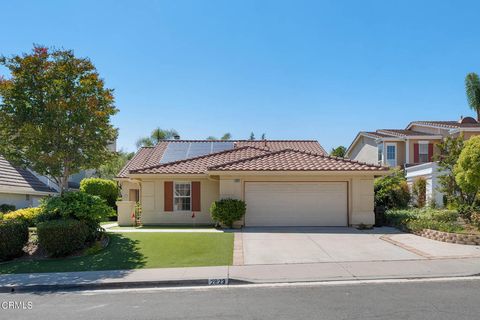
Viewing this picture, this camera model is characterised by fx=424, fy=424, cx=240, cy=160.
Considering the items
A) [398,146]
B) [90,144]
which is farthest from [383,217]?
[398,146]

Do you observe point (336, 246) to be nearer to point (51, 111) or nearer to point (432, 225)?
point (432, 225)

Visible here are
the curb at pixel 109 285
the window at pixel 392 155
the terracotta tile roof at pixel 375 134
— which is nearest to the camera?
the curb at pixel 109 285

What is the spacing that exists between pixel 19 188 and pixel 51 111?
8.89m

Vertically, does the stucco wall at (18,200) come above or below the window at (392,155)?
below

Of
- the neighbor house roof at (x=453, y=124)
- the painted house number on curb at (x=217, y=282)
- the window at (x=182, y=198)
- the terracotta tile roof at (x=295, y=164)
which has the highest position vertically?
the neighbor house roof at (x=453, y=124)

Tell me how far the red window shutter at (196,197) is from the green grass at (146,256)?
505 cm

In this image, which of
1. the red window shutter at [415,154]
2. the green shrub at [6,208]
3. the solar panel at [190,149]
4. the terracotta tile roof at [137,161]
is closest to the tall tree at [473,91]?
the red window shutter at [415,154]

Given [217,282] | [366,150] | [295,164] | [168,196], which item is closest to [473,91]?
[366,150]

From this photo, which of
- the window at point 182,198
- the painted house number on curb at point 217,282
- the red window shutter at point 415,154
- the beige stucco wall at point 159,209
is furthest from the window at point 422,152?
the painted house number on curb at point 217,282

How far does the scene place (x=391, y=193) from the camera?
71.6 feet

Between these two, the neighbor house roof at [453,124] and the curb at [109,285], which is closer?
the curb at [109,285]

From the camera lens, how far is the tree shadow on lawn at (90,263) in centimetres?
1118

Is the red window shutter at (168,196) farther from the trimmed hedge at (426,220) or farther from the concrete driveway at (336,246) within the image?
the trimmed hedge at (426,220)

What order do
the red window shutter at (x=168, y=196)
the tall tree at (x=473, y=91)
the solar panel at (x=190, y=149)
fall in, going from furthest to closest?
the tall tree at (x=473, y=91) → the solar panel at (x=190, y=149) → the red window shutter at (x=168, y=196)
